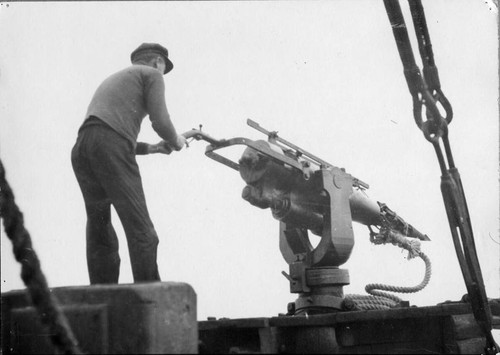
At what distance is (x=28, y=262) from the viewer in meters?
1.63

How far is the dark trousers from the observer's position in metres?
2.95

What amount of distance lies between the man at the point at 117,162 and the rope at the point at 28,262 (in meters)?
1.27

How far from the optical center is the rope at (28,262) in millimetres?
1616

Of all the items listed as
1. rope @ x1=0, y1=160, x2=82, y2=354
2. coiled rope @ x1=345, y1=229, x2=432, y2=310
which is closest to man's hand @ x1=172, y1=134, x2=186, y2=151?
rope @ x1=0, y1=160, x2=82, y2=354

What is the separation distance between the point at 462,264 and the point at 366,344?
0.70 metres

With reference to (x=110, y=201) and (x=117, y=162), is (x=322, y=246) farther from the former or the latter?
(x=117, y=162)

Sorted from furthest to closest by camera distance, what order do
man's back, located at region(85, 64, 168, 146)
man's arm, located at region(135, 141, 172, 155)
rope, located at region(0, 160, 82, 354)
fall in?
man's arm, located at region(135, 141, 172, 155) → man's back, located at region(85, 64, 168, 146) → rope, located at region(0, 160, 82, 354)

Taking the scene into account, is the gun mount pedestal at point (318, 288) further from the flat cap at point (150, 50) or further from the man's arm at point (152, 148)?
the flat cap at point (150, 50)

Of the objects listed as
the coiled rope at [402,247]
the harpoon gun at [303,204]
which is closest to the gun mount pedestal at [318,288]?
the harpoon gun at [303,204]

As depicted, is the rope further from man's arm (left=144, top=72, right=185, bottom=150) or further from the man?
man's arm (left=144, top=72, right=185, bottom=150)

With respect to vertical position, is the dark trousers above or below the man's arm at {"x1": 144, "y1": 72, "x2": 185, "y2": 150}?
below

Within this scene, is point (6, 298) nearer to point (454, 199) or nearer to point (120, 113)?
point (120, 113)

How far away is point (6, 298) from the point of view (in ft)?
8.05

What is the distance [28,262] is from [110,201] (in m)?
1.65
